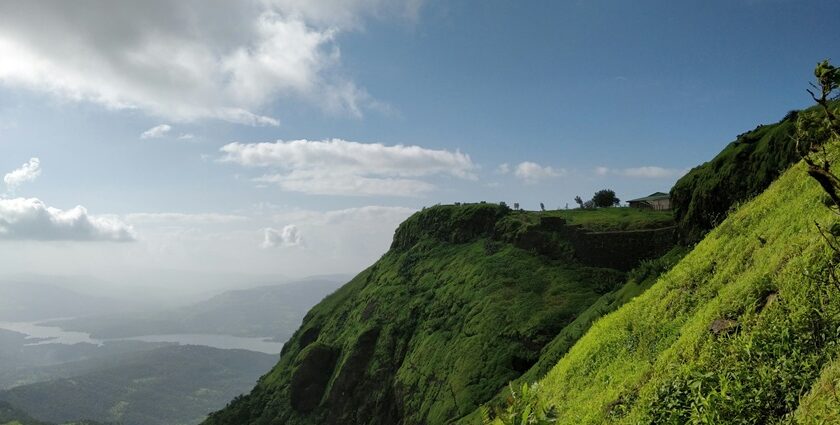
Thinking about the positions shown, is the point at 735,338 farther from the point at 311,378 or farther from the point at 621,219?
the point at 311,378

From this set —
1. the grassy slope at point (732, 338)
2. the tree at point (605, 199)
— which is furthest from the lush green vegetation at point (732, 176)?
the tree at point (605, 199)

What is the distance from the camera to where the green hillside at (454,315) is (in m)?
66.0

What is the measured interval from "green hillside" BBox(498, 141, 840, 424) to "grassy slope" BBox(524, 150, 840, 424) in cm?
4

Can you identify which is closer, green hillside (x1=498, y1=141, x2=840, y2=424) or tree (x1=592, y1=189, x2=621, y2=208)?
green hillside (x1=498, y1=141, x2=840, y2=424)

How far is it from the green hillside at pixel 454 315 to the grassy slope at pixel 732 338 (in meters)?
39.0

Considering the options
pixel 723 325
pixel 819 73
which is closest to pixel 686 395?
pixel 723 325

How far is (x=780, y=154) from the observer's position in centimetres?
4297

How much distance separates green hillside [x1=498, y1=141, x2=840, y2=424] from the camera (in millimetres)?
11883

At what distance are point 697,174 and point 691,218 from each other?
5.50 metres

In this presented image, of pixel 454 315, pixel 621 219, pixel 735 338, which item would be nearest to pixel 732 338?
pixel 735 338

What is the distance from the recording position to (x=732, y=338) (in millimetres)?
14555

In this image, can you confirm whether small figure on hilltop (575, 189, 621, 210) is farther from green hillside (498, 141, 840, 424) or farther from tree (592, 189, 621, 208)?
green hillside (498, 141, 840, 424)

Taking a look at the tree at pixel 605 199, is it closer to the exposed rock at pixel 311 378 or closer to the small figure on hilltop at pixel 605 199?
the small figure on hilltop at pixel 605 199

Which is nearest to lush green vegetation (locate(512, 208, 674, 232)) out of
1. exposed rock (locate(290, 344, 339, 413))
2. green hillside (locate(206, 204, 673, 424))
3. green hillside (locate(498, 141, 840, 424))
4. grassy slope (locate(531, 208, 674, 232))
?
grassy slope (locate(531, 208, 674, 232))
